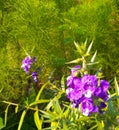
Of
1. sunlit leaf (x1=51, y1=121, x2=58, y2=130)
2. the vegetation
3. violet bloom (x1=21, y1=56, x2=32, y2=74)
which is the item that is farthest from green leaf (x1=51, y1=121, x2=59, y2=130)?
the vegetation

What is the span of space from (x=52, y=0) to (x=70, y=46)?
450 millimetres

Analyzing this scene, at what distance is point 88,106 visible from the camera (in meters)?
1.87

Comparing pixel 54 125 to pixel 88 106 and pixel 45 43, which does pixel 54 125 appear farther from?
pixel 45 43

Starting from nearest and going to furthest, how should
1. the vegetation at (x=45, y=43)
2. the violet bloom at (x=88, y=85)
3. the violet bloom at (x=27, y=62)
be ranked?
the violet bloom at (x=88, y=85), the violet bloom at (x=27, y=62), the vegetation at (x=45, y=43)

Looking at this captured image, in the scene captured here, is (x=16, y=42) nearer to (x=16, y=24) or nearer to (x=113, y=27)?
(x=16, y=24)

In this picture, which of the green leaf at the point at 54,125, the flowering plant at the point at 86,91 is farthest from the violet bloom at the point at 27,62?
the flowering plant at the point at 86,91

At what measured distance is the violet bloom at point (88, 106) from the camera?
1.86 m

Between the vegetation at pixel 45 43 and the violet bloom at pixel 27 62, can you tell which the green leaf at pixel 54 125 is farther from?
the vegetation at pixel 45 43

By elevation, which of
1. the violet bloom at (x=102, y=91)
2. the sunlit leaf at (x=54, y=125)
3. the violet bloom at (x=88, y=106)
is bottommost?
the sunlit leaf at (x=54, y=125)

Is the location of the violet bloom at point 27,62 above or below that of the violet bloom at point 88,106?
above

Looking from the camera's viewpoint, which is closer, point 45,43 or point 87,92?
point 87,92

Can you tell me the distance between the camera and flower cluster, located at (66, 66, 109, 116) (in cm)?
184

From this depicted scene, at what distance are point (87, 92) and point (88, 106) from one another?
0.22ft

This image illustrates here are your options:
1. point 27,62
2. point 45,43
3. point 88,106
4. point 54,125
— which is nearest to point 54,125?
point 54,125
